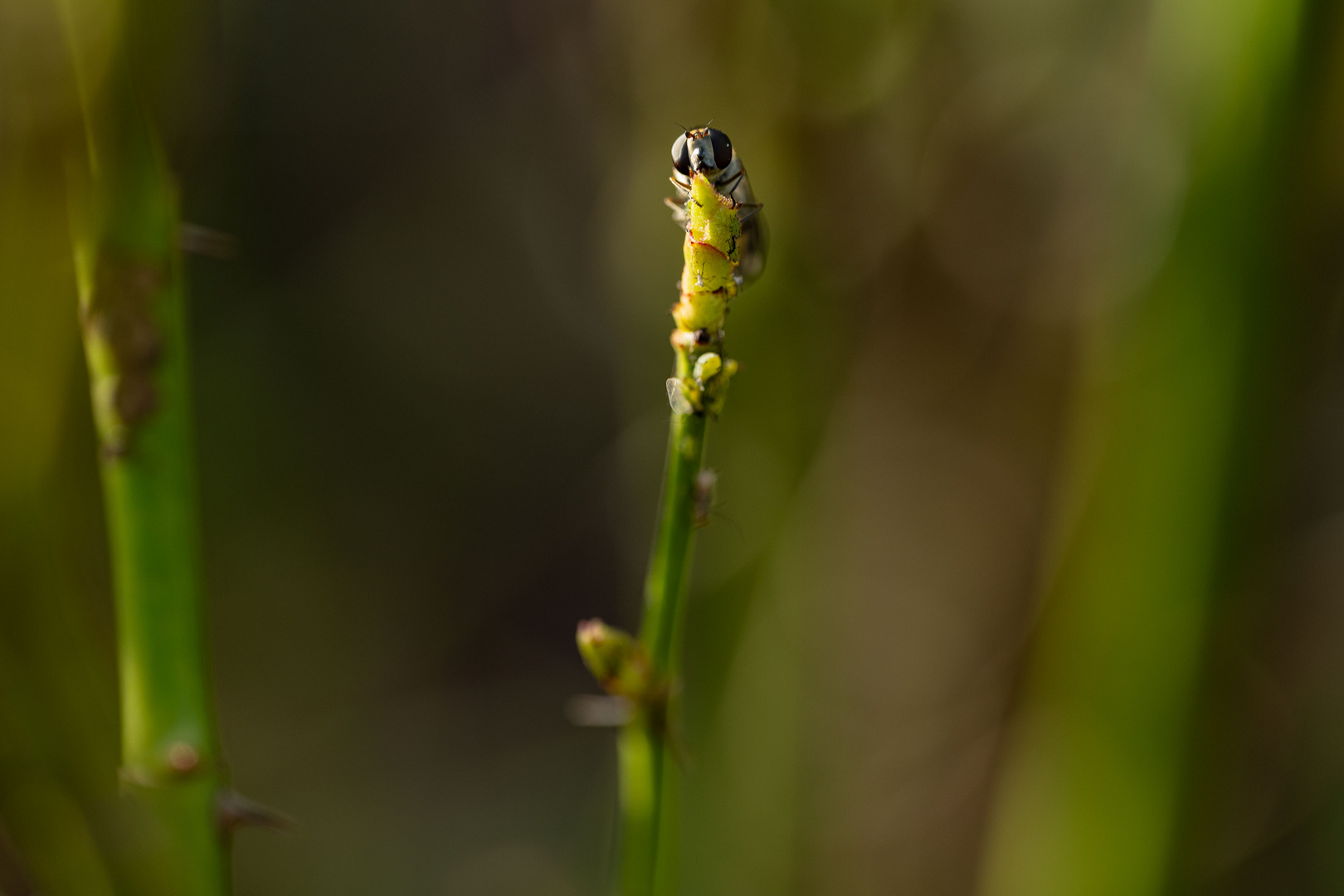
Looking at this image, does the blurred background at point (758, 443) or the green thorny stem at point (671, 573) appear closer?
the green thorny stem at point (671, 573)

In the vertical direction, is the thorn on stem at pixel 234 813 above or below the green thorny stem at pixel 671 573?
below

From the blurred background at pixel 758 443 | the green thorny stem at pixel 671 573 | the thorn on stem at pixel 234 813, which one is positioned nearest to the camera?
the green thorny stem at pixel 671 573

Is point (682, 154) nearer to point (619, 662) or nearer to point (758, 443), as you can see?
point (619, 662)

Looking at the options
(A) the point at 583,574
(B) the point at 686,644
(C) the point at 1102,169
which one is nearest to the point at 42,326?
(B) the point at 686,644

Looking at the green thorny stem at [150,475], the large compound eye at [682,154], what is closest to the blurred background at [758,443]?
the green thorny stem at [150,475]

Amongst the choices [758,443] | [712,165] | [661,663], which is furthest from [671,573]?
[758,443]

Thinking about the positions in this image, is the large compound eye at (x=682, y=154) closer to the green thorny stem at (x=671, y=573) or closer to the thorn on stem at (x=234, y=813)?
the green thorny stem at (x=671, y=573)
